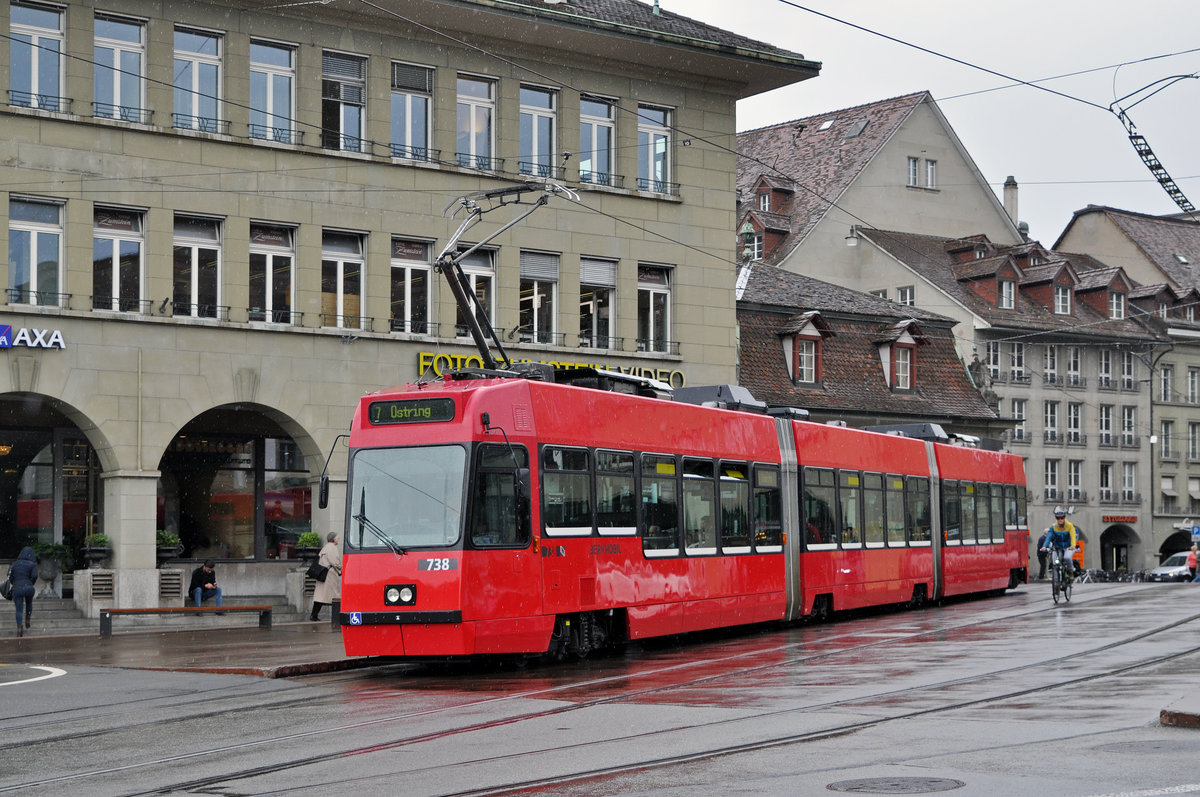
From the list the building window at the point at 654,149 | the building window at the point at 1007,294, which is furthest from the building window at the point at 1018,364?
the building window at the point at 654,149

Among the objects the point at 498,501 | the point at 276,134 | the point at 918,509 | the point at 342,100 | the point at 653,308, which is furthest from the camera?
the point at 653,308

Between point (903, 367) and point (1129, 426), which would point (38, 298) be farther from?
point (1129, 426)

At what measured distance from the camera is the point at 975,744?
429 inches

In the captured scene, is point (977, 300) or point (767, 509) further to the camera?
point (977, 300)

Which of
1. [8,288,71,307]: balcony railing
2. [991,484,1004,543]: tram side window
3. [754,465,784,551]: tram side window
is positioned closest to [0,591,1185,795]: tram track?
[754,465,784,551]: tram side window

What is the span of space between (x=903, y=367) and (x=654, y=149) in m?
16.2

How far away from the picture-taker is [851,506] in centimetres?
2722

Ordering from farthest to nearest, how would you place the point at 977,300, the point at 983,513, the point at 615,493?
1. the point at 977,300
2. the point at 983,513
3. the point at 615,493

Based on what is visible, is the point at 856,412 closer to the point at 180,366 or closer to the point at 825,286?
the point at 825,286

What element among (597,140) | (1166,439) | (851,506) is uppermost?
(597,140)

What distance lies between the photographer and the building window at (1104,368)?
72625 millimetres

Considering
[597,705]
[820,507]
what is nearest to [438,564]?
[597,705]

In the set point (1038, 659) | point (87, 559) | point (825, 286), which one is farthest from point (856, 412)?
point (1038, 659)

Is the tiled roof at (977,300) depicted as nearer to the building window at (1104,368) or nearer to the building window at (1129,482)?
the building window at (1104,368)
